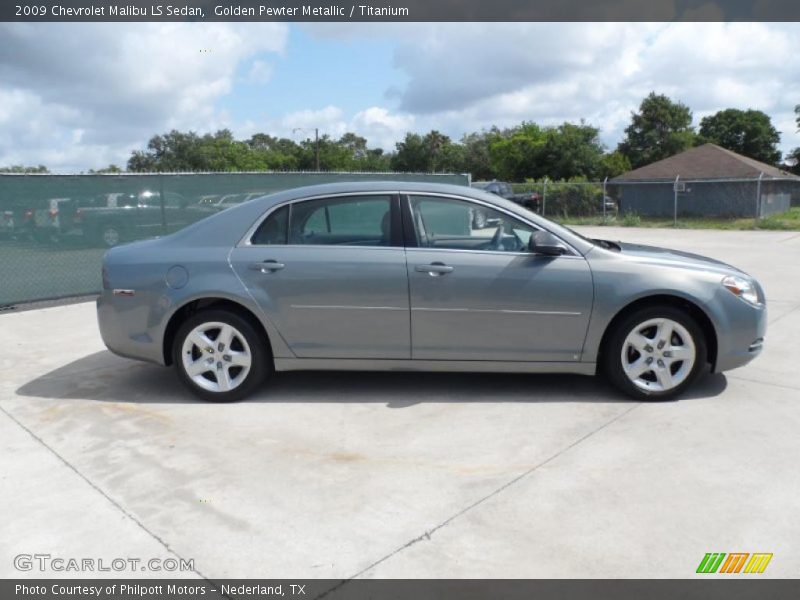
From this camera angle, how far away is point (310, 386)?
17.5 feet

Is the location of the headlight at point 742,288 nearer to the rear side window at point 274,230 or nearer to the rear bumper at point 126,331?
the rear side window at point 274,230

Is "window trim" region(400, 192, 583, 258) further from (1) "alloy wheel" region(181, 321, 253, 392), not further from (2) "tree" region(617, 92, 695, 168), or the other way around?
(2) "tree" region(617, 92, 695, 168)

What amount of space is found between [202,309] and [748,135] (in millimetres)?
67115

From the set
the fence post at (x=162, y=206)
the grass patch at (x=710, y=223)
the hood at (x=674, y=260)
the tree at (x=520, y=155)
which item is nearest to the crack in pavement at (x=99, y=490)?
the hood at (x=674, y=260)

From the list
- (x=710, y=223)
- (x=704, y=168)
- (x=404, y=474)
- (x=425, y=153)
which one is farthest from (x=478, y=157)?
(x=404, y=474)

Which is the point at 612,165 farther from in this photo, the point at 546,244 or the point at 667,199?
the point at 546,244

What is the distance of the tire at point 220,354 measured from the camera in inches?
194

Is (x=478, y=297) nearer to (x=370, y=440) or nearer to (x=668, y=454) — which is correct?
(x=370, y=440)

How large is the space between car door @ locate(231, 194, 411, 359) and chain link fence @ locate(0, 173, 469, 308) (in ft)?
16.4

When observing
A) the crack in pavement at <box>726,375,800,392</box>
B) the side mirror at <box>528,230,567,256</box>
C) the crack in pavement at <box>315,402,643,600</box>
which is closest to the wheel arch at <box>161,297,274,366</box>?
the side mirror at <box>528,230,567,256</box>

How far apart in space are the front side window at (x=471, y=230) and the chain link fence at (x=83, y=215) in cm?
492

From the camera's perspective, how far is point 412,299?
4805 millimetres
